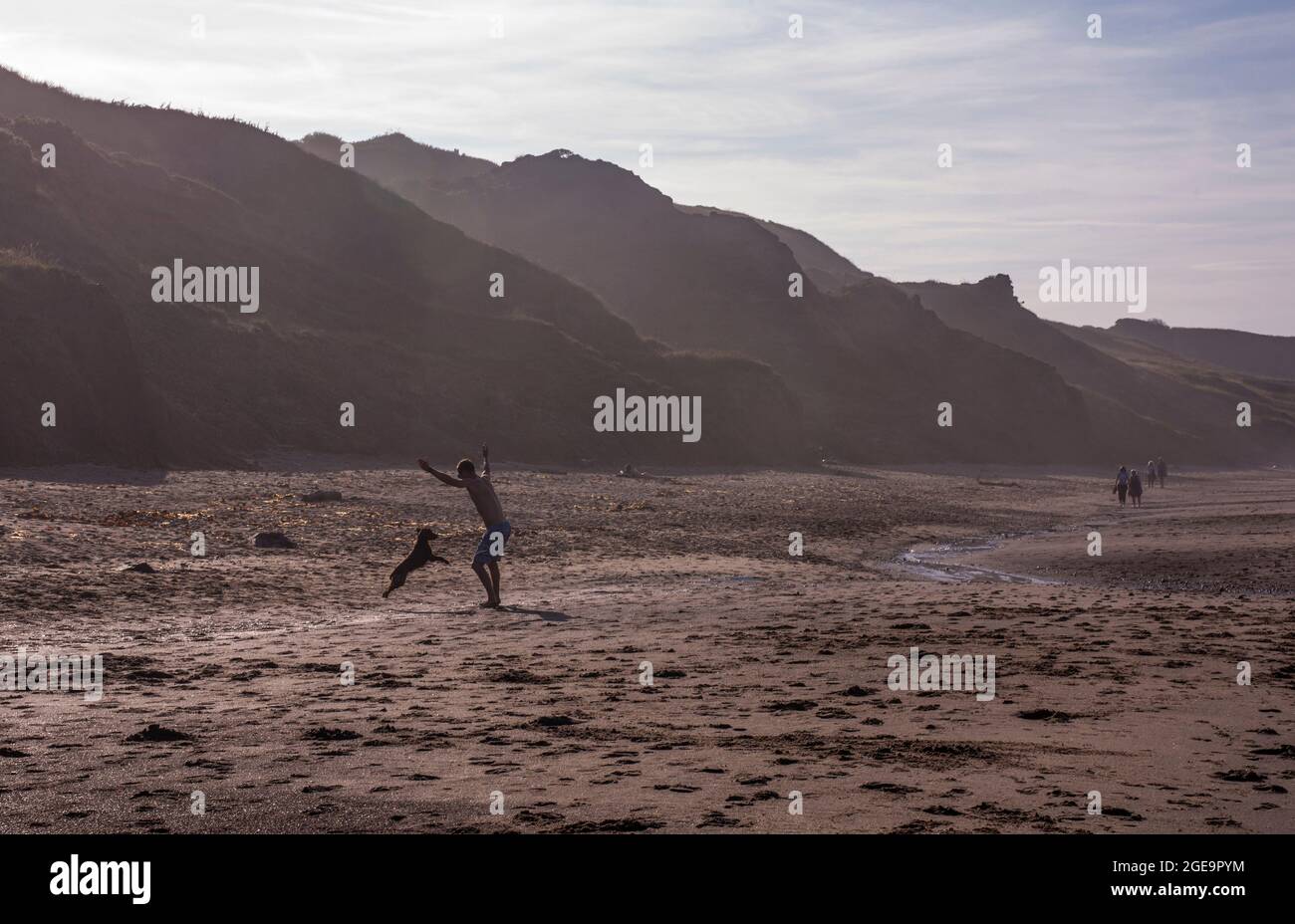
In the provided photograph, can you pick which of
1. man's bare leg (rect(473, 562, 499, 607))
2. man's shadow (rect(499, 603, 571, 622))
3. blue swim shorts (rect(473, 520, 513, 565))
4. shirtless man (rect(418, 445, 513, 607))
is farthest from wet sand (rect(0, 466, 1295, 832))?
blue swim shorts (rect(473, 520, 513, 565))

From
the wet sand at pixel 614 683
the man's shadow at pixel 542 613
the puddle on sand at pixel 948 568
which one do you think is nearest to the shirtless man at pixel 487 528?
the man's shadow at pixel 542 613

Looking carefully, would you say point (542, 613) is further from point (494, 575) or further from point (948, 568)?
point (948, 568)

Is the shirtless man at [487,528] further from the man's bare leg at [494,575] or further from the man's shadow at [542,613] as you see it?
the man's shadow at [542,613]

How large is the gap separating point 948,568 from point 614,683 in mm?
12457

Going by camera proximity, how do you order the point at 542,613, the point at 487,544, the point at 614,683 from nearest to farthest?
the point at 614,683 < the point at 542,613 < the point at 487,544

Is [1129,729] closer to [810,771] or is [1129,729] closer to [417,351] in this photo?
[810,771]

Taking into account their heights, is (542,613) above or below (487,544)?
below

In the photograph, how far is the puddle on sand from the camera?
1880 cm

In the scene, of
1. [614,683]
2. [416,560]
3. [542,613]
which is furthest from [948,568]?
[614,683]

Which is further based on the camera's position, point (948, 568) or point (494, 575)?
point (948, 568)

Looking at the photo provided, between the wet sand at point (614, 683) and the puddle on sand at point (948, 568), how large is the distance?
20 cm

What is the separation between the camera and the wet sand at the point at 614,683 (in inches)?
233

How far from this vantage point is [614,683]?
31.1 ft

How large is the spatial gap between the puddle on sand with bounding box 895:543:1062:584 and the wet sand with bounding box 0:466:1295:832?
0.65 ft
